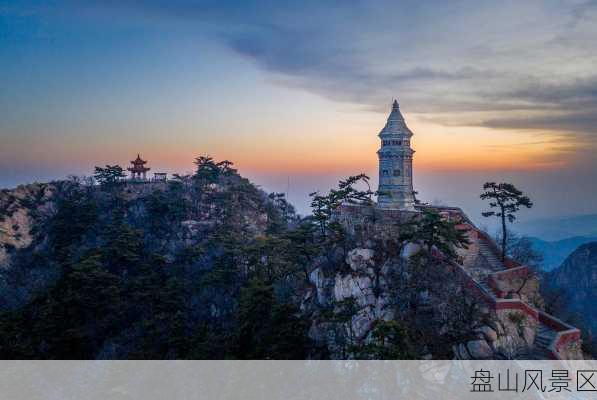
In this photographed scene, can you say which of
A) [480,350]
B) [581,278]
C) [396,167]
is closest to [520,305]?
[480,350]

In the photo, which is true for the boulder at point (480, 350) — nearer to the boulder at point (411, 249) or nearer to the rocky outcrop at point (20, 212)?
the boulder at point (411, 249)

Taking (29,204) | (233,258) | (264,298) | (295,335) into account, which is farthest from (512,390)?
(29,204)

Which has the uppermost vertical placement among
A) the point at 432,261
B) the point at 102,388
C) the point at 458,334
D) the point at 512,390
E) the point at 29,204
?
the point at 29,204

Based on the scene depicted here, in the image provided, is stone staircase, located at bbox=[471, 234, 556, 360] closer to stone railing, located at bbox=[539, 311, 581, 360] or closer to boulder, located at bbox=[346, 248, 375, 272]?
stone railing, located at bbox=[539, 311, 581, 360]

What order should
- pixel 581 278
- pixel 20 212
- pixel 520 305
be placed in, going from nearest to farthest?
pixel 520 305 < pixel 20 212 < pixel 581 278

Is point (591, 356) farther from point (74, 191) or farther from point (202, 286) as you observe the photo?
point (74, 191)

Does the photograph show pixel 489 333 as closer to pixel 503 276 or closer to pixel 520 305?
pixel 520 305

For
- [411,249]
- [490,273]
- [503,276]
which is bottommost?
[503,276]

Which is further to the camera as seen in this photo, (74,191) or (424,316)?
(74,191)

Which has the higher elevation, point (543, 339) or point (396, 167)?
point (396, 167)

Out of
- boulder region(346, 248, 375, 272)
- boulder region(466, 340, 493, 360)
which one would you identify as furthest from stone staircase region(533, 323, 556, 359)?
boulder region(346, 248, 375, 272)

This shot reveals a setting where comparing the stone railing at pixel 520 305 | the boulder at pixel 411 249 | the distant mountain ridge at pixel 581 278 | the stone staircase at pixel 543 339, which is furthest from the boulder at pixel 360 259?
the distant mountain ridge at pixel 581 278
